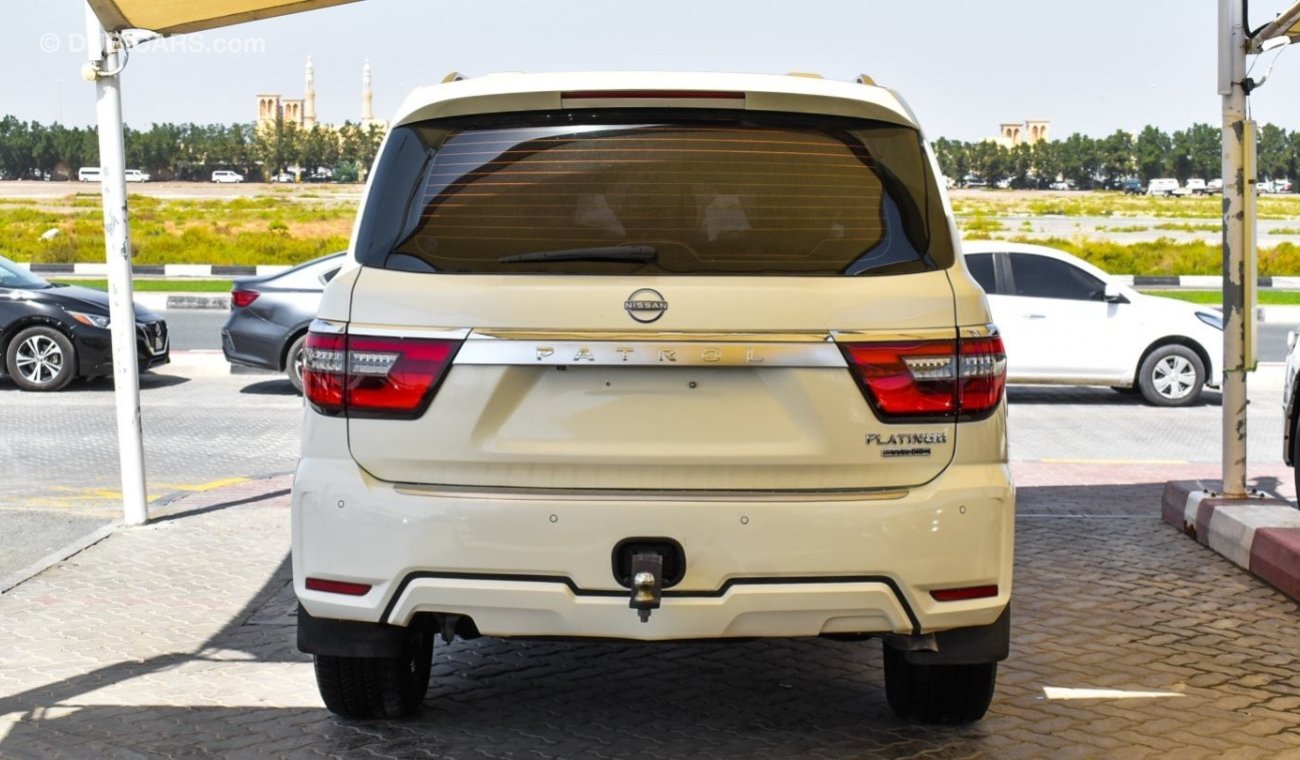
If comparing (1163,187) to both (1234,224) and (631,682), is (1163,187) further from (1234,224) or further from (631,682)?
(631,682)

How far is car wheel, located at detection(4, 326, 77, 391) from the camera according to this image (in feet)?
50.2

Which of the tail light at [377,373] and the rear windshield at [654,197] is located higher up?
the rear windshield at [654,197]

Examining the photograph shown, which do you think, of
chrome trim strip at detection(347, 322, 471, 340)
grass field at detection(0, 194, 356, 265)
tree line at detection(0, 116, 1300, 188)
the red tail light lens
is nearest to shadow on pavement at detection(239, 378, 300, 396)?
the red tail light lens

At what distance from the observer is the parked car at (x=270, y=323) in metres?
15.1

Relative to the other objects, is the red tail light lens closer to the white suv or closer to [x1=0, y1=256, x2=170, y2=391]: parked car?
[x1=0, y1=256, x2=170, y2=391]: parked car

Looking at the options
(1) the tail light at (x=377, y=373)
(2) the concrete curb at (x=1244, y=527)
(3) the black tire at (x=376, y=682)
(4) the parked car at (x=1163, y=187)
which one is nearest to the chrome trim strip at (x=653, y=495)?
(1) the tail light at (x=377, y=373)

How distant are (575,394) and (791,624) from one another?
802mm

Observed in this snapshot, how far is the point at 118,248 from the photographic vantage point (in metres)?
8.34

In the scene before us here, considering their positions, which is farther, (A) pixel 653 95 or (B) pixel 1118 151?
(B) pixel 1118 151

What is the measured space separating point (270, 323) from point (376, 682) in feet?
35.1

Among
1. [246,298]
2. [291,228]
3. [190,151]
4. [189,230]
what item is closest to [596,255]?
[246,298]

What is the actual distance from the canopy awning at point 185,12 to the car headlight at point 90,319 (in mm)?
7516

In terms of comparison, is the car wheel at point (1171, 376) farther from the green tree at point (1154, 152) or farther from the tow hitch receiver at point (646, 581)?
the green tree at point (1154, 152)

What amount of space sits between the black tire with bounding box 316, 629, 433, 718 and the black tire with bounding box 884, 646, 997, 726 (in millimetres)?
1445
